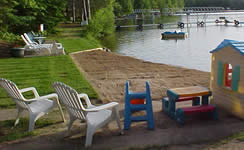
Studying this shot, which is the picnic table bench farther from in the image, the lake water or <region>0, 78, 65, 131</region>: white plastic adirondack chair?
the lake water

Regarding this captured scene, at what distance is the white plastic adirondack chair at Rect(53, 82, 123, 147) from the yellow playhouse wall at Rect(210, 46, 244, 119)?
252 cm

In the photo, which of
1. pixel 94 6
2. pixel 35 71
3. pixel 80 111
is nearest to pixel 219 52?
pixel 80 111

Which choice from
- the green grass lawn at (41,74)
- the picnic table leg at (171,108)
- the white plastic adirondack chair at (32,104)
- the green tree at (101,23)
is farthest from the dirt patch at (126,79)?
the green tree at (101,23)

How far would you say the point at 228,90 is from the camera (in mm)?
6883

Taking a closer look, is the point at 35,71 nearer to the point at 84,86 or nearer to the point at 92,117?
the point at 84,86

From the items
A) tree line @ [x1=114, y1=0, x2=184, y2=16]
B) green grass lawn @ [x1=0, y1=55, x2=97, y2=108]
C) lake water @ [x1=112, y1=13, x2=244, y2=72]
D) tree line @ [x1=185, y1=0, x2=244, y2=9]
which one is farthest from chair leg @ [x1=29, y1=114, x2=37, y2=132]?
tree line @ [x1=185, y1=0, x2=244, y2=9]

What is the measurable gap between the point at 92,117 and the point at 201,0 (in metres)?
197

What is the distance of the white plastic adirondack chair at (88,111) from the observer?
5.36m

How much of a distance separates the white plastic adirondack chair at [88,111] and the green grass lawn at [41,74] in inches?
111

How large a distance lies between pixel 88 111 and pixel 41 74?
6923mm

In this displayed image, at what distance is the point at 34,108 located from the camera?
251 inches

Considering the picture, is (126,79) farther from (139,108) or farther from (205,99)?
(139,108)

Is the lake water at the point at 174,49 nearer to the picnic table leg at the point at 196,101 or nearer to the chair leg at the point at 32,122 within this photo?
the picnic table leg at the point at 196,101

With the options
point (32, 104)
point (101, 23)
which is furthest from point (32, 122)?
point (101, 23)
